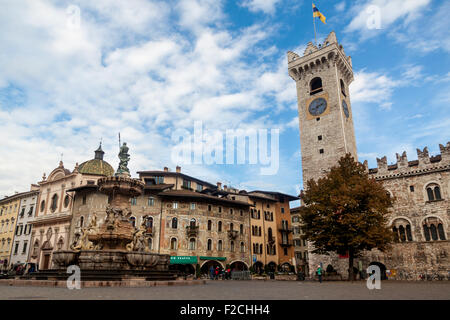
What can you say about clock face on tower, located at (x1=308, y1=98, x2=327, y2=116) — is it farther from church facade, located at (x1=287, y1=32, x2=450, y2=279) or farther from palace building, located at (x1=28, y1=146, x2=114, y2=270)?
palace building, located at (x1=28, y1=146, x2=114, y2=270)

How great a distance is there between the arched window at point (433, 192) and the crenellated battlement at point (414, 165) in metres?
1.58

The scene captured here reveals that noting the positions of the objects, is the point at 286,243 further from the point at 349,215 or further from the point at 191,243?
the point at 349,215

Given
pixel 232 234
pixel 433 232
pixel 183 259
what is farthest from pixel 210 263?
pixel 433 232

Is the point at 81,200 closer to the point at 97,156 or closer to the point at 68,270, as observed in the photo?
the point at 97,156

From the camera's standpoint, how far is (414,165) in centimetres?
3359

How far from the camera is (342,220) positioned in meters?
25.9

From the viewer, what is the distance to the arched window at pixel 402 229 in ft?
107

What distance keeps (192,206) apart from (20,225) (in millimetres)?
29933

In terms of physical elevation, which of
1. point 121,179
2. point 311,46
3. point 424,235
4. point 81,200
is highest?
point 311,46

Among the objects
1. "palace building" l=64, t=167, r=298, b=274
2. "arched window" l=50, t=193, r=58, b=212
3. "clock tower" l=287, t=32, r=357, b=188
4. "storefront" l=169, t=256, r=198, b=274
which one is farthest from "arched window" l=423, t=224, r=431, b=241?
"arched window" l=50, t=193, r=58, b=212

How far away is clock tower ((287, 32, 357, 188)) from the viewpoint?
40469 mm

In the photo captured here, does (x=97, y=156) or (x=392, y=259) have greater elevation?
(x=97, y=156)

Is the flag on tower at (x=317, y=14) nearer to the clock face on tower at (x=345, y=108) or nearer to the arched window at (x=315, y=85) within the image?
the arched window at (x=315, y=85)

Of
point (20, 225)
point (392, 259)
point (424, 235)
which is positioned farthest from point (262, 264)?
point (20, 225)
